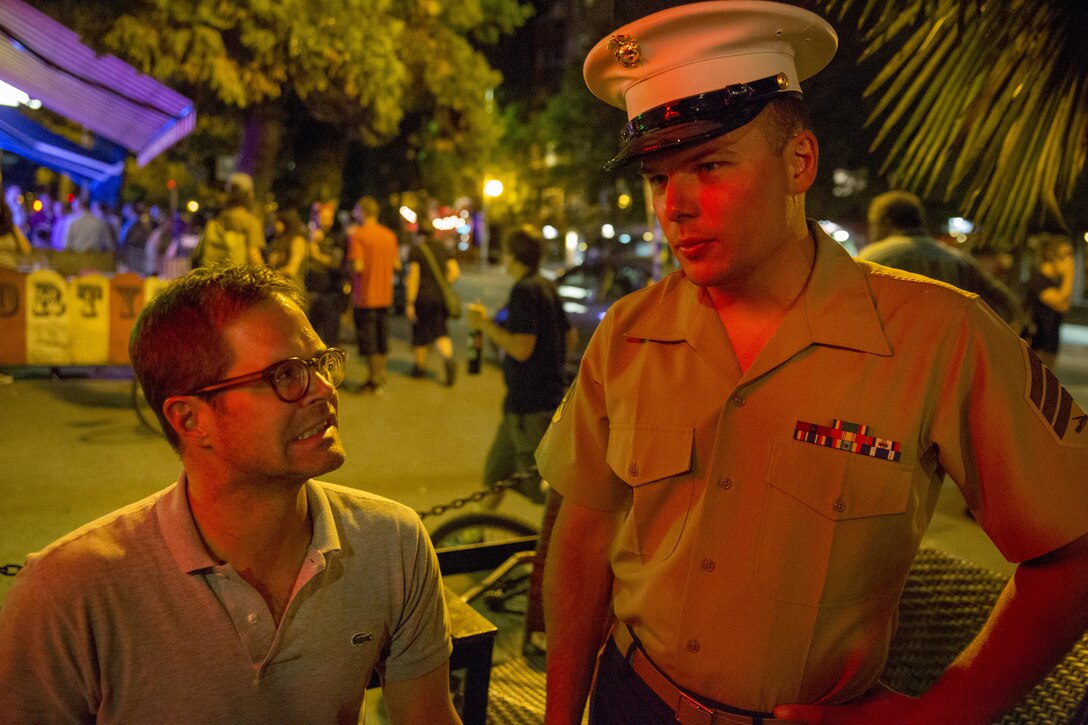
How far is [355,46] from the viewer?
40.5 ft

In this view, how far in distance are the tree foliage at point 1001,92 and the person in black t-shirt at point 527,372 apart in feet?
10.6

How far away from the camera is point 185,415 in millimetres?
1903

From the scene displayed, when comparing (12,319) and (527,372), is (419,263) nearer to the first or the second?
(12,319)

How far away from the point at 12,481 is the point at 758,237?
215 inches

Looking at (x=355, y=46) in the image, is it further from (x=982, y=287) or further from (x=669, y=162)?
(x=669, y=162)

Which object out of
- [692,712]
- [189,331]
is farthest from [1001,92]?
[189,331]

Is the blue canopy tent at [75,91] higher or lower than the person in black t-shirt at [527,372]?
higher

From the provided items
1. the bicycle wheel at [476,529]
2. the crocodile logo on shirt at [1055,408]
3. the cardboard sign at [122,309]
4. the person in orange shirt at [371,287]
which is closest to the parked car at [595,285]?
the person in orange shirt at [371,287]

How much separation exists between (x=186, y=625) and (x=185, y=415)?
0.42 m

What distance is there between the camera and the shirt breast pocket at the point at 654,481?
1750mm

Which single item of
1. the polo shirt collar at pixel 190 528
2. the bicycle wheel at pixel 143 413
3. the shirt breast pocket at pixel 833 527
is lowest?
the bicycle wheel at pixel 143 413

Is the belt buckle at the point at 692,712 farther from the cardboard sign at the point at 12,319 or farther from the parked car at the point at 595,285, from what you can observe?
the parked car at the point at 595,285

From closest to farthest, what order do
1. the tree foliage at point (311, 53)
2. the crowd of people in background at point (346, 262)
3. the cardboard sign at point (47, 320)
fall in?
the cardboard sign at point (47, 320) < the crowd of people in background at point (346, 262) < the tree foliage at point (311, 53)

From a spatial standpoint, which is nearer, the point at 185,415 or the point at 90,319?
the point at 185,415
